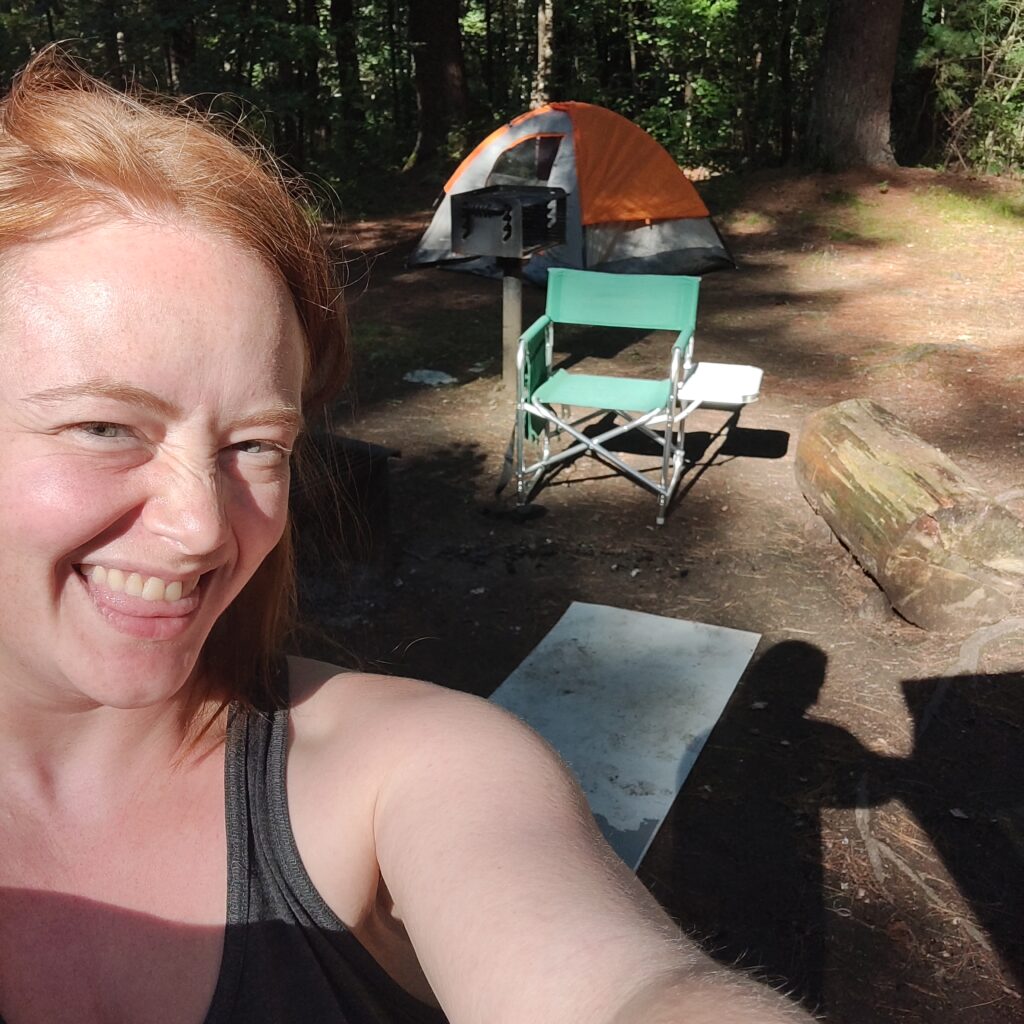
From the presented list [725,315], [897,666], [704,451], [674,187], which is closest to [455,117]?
[674,187]

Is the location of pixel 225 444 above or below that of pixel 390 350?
above

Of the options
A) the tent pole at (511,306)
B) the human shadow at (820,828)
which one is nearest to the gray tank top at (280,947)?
the human shadow at (820,828)

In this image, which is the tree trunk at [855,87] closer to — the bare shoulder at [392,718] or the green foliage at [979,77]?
the green foliage at [979,77]

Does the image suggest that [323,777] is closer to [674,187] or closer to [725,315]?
[725,315]

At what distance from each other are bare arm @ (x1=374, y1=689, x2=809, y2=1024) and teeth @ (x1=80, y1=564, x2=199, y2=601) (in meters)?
0.32

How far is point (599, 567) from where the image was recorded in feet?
16.4

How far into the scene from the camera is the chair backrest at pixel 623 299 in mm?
5754

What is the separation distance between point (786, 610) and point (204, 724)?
12.0ft

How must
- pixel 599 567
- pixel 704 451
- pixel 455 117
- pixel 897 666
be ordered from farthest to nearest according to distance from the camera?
pixel 455 117, pixel 704 451, pixel 599 567, pixel 897 666

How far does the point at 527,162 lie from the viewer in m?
9.06

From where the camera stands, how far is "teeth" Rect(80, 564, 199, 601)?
3.37 ft

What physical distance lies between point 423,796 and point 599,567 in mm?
3871

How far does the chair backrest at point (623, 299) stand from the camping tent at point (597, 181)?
309 centimetres

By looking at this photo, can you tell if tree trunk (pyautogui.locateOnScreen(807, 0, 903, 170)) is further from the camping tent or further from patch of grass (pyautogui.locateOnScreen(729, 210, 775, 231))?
the camping tent
